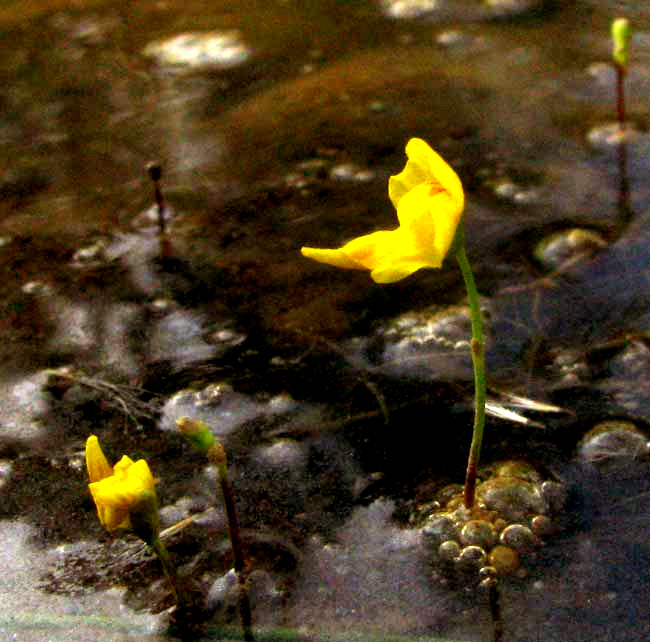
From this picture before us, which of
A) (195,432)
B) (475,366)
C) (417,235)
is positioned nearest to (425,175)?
(417,235)

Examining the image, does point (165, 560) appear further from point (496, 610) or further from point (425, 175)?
point (425, 175)

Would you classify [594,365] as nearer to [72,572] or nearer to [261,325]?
[261,325]

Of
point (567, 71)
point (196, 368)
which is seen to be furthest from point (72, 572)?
point (567, 71)

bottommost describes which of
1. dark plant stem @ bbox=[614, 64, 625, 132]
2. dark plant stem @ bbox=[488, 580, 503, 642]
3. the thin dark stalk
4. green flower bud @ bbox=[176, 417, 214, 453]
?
dark plant stem @ bbox=[614, 64, 625, 132]

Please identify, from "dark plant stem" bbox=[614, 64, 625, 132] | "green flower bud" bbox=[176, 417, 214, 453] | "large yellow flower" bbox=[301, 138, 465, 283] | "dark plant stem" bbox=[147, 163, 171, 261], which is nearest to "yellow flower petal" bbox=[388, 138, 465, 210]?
"large yellow flower" bbox=[301, 138, 465, 283]

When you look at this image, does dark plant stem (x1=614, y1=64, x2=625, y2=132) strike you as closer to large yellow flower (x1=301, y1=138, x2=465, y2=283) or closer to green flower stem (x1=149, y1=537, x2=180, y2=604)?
large yellow flower (x1=301, y1=138, x2=465, y2=283)

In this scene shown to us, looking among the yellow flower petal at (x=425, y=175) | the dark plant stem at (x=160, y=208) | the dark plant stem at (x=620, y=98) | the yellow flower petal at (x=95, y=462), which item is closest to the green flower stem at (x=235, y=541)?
the yellow flower petal at (x=95, y=462)
